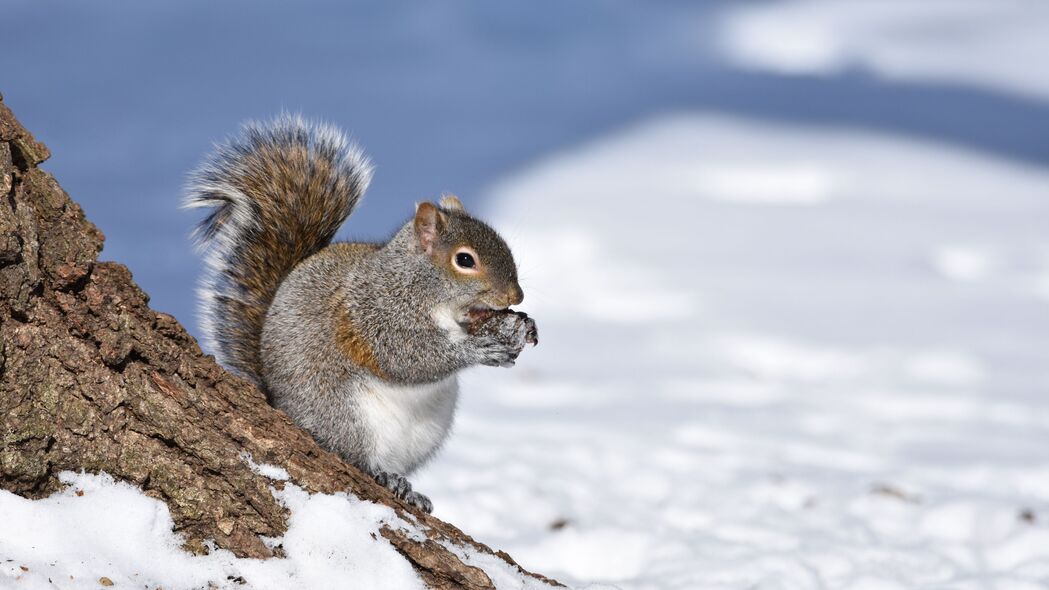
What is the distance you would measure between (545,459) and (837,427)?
1634 millimetres

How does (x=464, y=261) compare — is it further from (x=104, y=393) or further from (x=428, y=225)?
(x=104, y=393)

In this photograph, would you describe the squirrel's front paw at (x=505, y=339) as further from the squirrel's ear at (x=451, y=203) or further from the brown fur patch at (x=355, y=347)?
the squirrel's ear at (x=451, y=203)

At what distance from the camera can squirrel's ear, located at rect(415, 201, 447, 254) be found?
2852mm

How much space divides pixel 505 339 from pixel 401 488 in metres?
0.44

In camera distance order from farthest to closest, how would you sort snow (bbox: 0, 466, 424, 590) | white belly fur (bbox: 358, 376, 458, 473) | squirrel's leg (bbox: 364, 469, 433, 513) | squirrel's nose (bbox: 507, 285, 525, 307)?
squirrel's nose (bbox: 507, 285, 525, 307) < white belly fur (bbox: 358, 376, 458, 473) < squirrel's leg (bbox: 364, 469, 433, 513) < snow (bbox: 0, 466, 424, 590)

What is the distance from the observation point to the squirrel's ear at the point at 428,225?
2852mm

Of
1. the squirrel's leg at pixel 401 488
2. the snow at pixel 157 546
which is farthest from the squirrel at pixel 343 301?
the snow at pixel 157 546

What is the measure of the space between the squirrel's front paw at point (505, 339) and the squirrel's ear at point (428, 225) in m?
0.29

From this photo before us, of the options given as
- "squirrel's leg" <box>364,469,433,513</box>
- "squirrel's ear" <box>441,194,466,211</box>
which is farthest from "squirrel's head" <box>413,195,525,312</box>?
"squirrel's leg" <box>364,469,433,513</box>

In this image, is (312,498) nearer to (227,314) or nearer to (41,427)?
(41,427)

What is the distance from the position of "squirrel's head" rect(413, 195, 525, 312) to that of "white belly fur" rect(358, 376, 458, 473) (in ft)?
0.81

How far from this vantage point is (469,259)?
2.81m

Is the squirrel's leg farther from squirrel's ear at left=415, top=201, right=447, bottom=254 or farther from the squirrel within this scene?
squirrel's ear at left=415, top=201, right=447, bottom=254

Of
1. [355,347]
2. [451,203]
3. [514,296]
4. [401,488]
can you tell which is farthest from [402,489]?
[451,203]
